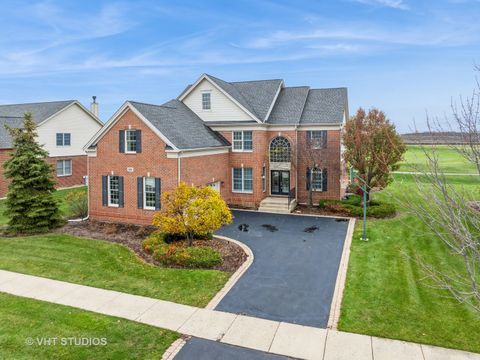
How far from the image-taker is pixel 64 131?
35.8 meters

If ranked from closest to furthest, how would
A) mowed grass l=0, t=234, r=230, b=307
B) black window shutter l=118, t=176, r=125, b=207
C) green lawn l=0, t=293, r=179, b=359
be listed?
green lawn l=0, t=293, r=179, b=359 → mowed grass l=0, t=234, r=230, b=307 → black window shutter l=118, t=176, r=125, b=207

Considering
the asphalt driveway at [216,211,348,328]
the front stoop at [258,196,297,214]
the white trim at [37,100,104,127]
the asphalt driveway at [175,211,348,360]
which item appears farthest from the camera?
the white trim at [37,100,104,127]

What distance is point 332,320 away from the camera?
9.69 metres

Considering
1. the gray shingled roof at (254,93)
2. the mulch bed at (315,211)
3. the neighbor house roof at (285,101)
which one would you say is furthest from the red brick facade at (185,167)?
the gray shingled roof at (254,93)

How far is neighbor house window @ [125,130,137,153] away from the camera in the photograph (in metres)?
20.0

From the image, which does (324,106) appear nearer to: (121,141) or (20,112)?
(121,141)

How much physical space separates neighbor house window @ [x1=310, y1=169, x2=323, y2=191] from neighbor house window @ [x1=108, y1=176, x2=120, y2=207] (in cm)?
1404

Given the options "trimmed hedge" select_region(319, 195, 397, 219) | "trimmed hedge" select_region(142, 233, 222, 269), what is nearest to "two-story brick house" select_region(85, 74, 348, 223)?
"trimmed hedge" select_region(319, 195, 397, 219)

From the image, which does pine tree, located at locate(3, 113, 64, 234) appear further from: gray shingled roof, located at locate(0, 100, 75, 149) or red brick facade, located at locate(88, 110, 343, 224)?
gray shingled roof, located at locate(0, 100, 75, 149)

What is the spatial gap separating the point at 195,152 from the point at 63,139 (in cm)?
2197

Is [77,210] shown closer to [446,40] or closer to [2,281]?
[2,281]

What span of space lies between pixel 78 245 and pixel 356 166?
698 inches

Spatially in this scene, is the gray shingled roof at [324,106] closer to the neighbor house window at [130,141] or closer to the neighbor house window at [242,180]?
the neighbor house window at [242,180]

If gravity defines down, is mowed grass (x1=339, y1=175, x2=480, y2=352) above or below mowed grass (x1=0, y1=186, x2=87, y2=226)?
below
